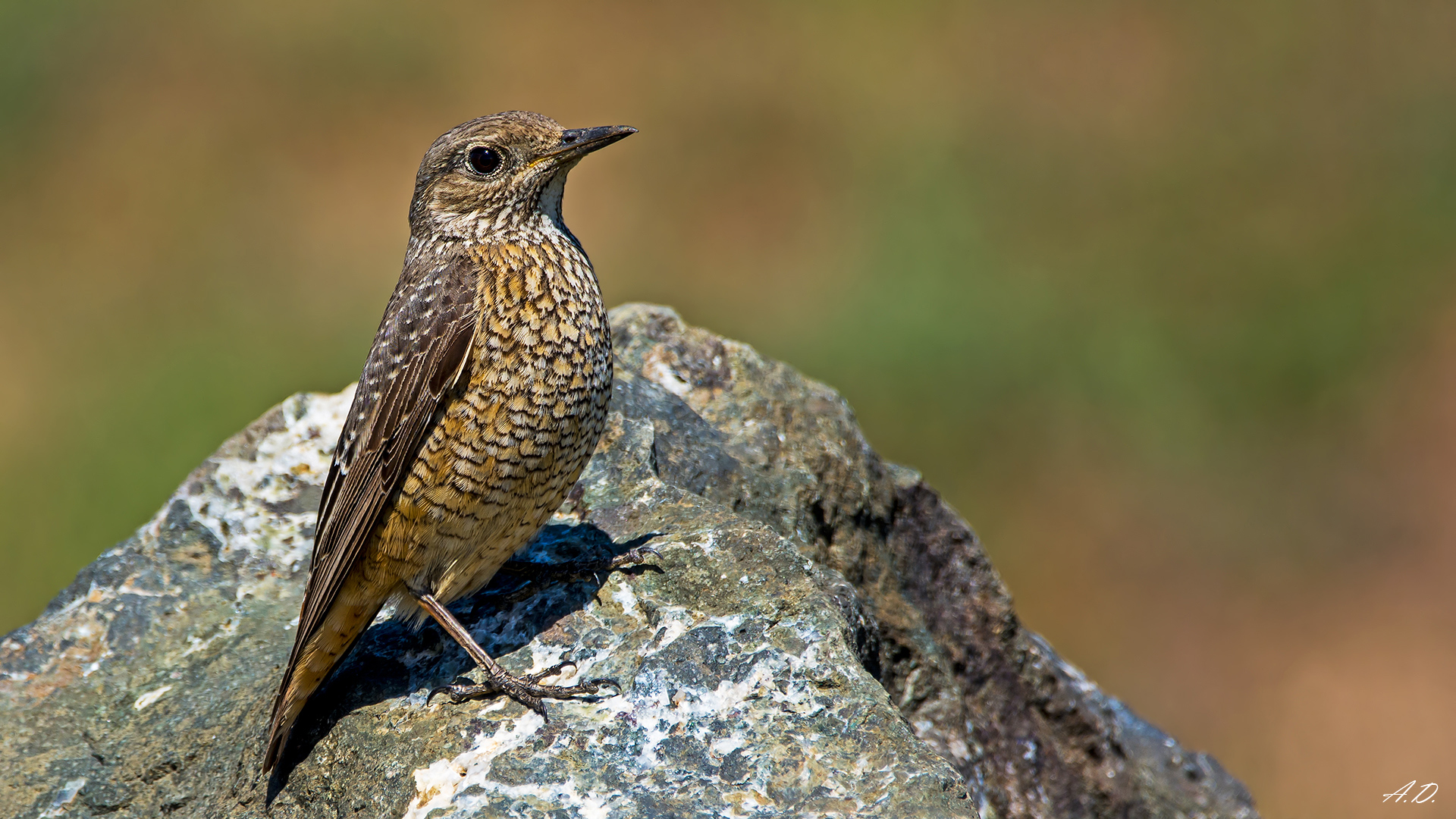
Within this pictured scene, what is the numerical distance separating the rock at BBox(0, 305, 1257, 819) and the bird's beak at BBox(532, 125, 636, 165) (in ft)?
3.83

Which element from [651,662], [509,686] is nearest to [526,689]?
[509,686]

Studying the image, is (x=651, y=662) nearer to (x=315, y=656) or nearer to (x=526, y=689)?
(x=526, y=689)

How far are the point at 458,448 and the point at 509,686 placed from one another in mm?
785

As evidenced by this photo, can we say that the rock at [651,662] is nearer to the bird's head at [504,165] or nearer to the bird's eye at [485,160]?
the bird's head at [504,165]

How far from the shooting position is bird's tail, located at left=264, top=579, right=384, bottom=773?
4145 millimetres

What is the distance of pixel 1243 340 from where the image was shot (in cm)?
1100

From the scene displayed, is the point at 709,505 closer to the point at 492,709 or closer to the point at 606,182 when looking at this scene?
the point at 492,709

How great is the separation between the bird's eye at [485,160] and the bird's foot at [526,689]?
1.83 meters

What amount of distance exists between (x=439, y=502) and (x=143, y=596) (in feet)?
5.73

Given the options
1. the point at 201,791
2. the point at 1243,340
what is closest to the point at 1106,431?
the point at 1243,340

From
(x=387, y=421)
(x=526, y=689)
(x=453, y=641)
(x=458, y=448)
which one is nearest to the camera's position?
(x=526, y=689)

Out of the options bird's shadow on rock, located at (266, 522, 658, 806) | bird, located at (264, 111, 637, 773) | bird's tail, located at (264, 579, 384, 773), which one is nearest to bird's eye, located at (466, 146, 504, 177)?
bird, located at (264, 111, 637, 773)

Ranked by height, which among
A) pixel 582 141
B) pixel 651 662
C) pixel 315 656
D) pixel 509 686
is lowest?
pixel 315 656

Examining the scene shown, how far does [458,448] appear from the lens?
4.30 meters
